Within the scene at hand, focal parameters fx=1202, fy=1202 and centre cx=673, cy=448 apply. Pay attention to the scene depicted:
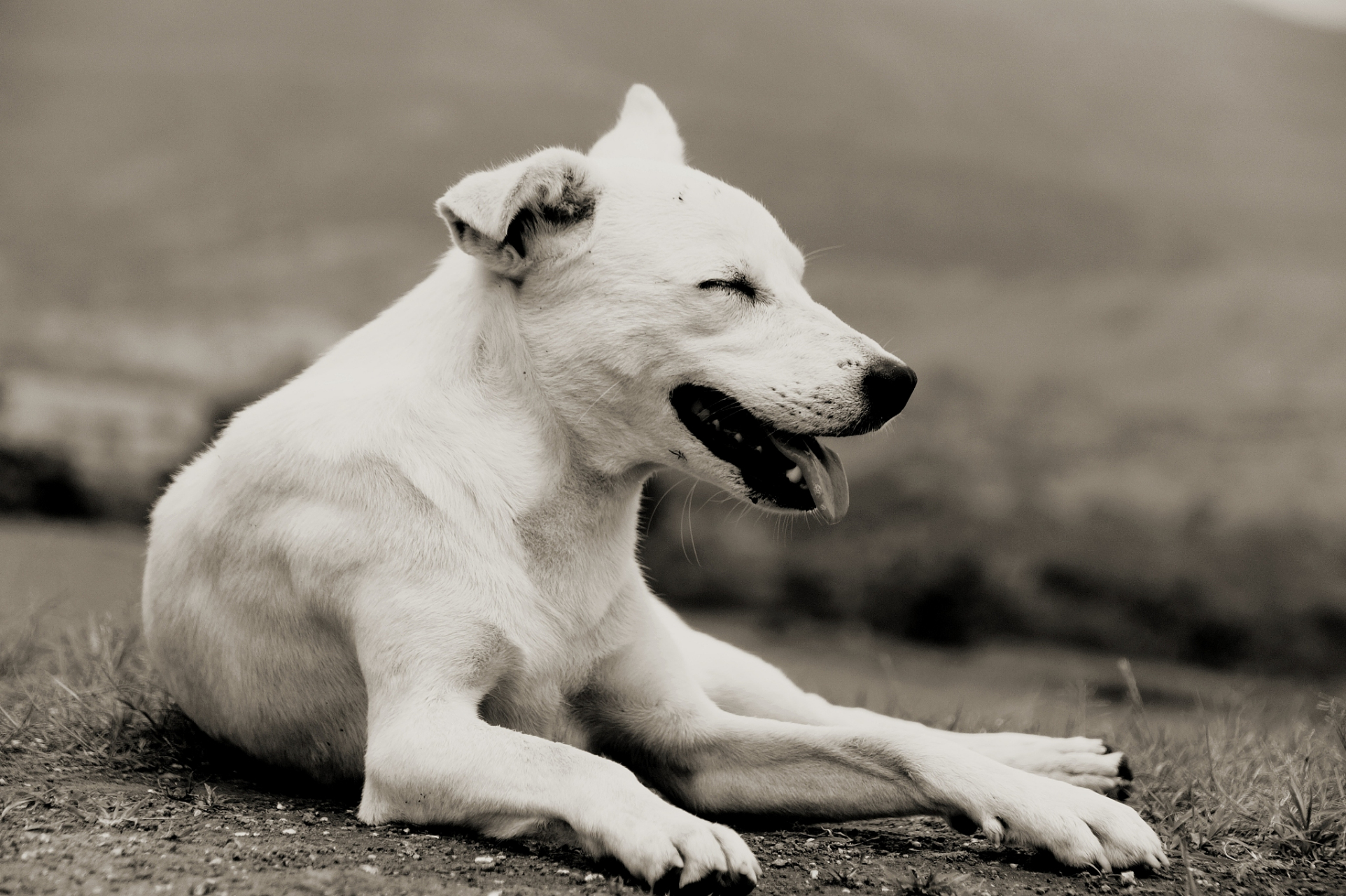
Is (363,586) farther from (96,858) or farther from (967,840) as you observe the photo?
(967,840)

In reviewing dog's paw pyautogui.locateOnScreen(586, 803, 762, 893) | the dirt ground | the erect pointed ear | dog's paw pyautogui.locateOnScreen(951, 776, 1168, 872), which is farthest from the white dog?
dog's paw pyautogui.locateOnScreen(586, 803, 762, 893)

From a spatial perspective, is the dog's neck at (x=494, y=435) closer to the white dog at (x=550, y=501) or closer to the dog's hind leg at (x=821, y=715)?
the white dog at (x=550, y=501)

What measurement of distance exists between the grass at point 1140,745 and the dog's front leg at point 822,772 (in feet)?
0.95

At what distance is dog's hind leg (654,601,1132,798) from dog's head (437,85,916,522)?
93 cm

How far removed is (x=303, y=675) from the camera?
12.7 feet

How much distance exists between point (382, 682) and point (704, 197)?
5.91ft

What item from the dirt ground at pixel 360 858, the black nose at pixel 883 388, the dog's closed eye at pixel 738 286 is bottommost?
the dirt ground at pixel 360 858

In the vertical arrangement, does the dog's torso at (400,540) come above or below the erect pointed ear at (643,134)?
below

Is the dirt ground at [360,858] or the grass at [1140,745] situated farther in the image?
the grass at [1140,745]

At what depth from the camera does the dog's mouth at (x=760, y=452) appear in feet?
12.1

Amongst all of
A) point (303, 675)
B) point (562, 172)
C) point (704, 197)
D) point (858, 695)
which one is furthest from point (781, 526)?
point (858, 695)

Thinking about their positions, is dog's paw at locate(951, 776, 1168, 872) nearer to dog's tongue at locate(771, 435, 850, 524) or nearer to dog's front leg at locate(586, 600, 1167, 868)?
dog's front leg at locate(586, 600, 1167, 868)

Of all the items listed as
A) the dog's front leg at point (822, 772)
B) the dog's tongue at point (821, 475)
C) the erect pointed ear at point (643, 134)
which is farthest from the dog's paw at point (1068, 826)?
the erect pointed ear at point (643, 134)

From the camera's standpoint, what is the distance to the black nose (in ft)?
11.9
